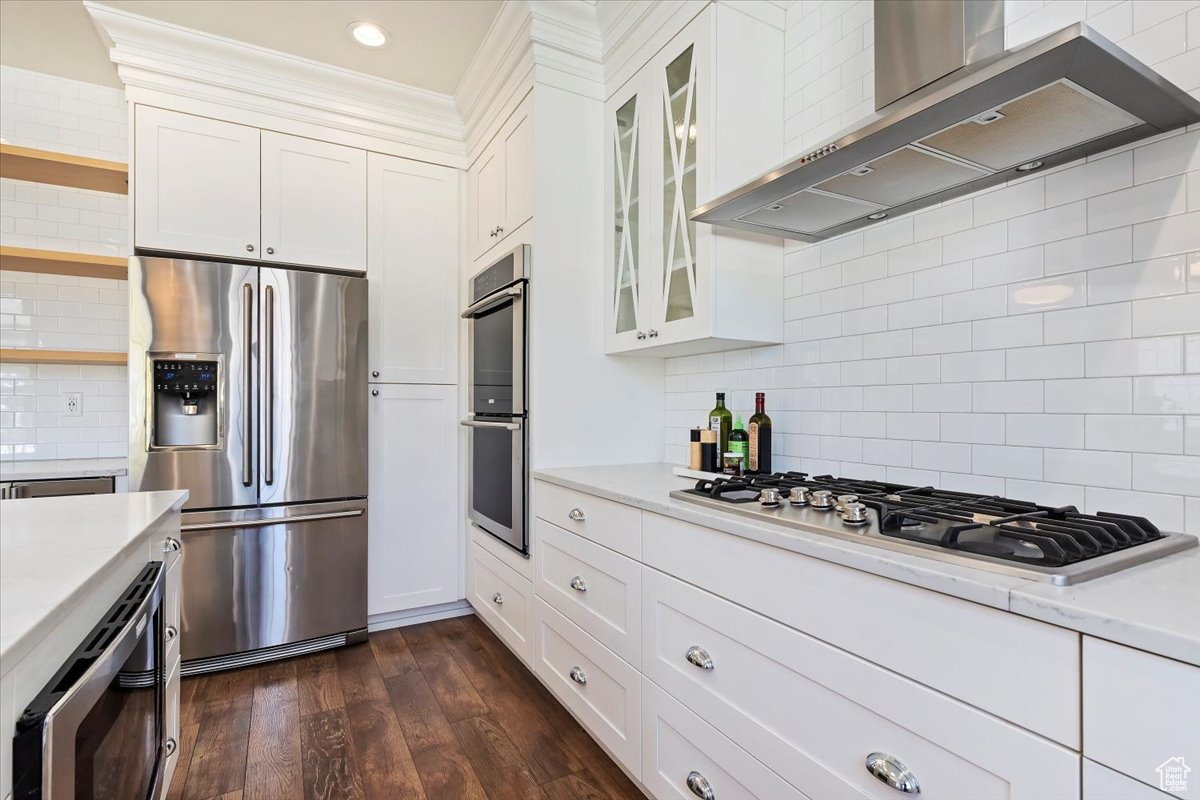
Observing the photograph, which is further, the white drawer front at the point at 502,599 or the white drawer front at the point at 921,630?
the white drawer front at the point at 502,599

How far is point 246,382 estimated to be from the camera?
2.52 m

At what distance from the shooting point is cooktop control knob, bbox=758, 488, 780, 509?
132 centimetres

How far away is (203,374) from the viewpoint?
8.12 feet

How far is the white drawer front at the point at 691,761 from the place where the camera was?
1.21 metres

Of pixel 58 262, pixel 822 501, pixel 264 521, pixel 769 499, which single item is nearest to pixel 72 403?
pixel 58 262

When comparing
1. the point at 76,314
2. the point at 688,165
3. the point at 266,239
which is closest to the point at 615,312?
the point at 688,165

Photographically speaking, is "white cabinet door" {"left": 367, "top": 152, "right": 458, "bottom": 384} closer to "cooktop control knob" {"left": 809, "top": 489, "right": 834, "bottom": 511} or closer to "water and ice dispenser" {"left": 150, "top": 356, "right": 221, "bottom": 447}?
"water and ice dispenser" {"left": 150, "top": 356, "right": 221, "bottom": 447}

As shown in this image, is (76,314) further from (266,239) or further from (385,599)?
(385,599)

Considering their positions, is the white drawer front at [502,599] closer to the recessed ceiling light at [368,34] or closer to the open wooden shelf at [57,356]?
the open wooden shelf at [57,356]

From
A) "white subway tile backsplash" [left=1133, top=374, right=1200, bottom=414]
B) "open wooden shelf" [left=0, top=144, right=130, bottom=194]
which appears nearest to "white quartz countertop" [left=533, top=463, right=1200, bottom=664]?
"white subway tile backsplash" [left=1133, top=374, right=1200, bottom=414]

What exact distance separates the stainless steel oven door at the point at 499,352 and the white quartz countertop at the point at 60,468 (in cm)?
169

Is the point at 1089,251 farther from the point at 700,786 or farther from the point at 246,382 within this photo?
the point at 246,382

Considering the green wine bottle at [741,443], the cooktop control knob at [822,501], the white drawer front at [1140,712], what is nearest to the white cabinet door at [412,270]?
the green wine bottle at [741,443]

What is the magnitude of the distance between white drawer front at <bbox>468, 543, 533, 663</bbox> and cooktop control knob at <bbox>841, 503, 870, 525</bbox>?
1.48m
